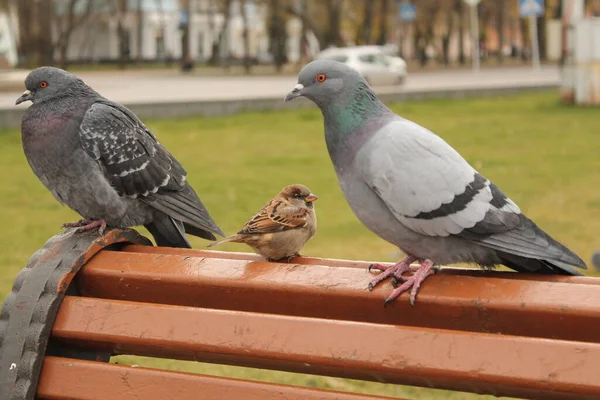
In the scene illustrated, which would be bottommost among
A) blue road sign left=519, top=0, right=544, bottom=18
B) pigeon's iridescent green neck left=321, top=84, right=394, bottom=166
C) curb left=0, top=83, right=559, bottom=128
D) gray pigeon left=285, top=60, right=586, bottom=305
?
curb left=0, top=83, right=559, bottom=128

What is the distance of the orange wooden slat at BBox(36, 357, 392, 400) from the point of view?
6.88 feet

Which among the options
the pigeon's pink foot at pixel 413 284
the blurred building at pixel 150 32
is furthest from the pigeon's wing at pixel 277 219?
the blurred building at pixel 150 32

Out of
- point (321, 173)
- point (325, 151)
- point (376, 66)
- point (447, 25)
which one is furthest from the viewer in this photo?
point (447, 25)

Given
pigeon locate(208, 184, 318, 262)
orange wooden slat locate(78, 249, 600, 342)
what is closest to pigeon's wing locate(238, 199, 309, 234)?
pigeon locate(208, 184, 318, 262)

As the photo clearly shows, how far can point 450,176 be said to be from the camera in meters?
2.65

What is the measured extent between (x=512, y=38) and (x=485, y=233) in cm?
7205

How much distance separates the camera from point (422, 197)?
8.70ft

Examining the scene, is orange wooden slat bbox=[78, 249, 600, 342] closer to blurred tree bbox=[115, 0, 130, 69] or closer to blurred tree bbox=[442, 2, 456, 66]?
blurred tree bbox=[115, 0, 130, 69]

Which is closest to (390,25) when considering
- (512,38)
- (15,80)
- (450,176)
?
(512,38)

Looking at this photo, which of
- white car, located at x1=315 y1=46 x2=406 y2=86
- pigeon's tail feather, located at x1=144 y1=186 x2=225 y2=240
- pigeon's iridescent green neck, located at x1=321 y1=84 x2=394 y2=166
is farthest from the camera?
white car, located at x1=315 y1=46 x2=406 y2=86

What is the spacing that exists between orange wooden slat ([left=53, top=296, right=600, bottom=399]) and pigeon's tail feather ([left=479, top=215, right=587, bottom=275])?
0.53 m

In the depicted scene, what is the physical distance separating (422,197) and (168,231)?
1492 millimetres

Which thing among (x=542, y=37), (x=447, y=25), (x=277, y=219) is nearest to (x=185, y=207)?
Result: (x=277, y=219)

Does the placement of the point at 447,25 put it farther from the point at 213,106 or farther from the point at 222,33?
the point at 213,106
